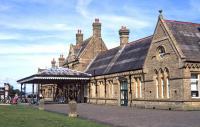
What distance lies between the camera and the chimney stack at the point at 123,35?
49.3 meters

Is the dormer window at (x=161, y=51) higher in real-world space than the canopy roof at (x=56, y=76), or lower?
higher

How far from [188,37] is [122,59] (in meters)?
13.0

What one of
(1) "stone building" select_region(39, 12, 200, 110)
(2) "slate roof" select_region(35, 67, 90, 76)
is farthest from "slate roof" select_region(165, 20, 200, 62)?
(2) "slate roof" select_region(35, 67, 90, 76)

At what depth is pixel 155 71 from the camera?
3488 cm

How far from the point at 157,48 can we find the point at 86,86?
2184 cm

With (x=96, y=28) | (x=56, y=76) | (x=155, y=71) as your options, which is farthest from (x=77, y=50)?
A: (x=155, y=71)

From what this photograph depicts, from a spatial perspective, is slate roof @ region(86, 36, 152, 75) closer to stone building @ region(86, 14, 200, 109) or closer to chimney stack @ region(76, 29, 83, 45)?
stone building @ region(86, 14, 200, 109)

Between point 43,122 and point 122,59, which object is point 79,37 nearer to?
point 122,59

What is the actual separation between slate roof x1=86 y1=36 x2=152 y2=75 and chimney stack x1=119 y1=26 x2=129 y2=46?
3.36 ft

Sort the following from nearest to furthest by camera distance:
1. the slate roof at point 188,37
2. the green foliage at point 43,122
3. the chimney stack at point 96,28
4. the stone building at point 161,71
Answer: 1. the green foliage at point 43,122
2. the stone building at point 161,71
3. the slate roof at point 188,37
4. the chimney stack at point 96,28

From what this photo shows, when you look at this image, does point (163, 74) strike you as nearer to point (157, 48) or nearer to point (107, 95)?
point (157, 48)

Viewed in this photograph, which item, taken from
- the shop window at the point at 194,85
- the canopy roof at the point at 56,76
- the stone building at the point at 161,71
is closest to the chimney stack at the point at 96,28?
the canopy roof at the point at 56,76

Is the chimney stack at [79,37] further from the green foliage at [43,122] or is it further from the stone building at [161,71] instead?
the green foliage at [43,122]

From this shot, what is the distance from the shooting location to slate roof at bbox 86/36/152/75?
131 ft
